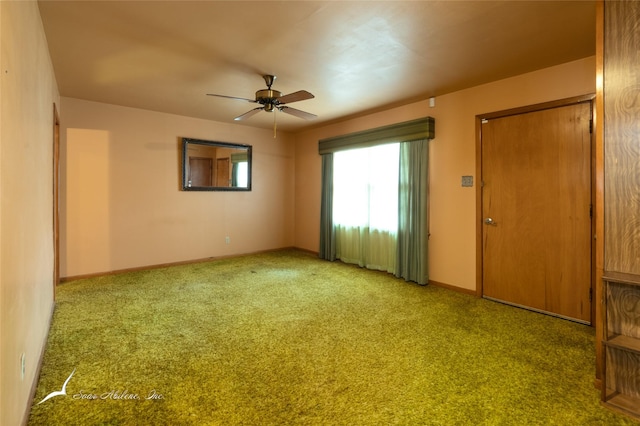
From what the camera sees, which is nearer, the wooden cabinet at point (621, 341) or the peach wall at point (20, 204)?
the peach wall at point (20, 204)

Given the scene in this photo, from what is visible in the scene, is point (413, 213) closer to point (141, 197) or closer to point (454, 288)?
point (454, 288)

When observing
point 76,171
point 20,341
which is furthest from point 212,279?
point 20,341

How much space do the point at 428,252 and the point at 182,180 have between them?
13.2 ft

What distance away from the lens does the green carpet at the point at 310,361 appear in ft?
5.73

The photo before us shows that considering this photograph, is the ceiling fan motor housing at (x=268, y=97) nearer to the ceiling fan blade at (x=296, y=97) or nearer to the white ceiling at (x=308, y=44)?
the ceiling fan blade at (x=296, y=97)

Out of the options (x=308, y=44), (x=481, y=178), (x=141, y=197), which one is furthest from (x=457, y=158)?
(x=141, y=197)

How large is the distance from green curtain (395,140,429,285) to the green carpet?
572 mm

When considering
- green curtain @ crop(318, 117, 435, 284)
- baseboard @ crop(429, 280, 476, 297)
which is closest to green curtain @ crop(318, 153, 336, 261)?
green curtain @ crop(318, 117, 435, 284)

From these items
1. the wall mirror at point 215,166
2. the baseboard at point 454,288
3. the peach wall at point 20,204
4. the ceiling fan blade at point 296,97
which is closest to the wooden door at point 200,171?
the wall mirror at point 215,166

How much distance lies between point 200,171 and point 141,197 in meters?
1.01

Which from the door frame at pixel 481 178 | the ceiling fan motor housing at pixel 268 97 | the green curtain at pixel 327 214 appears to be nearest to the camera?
the door frame at pixel 481 178

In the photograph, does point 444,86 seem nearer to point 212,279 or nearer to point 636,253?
point 636,253

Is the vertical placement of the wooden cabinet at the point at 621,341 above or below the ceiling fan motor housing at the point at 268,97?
below

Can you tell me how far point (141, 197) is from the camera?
491 centimetres
